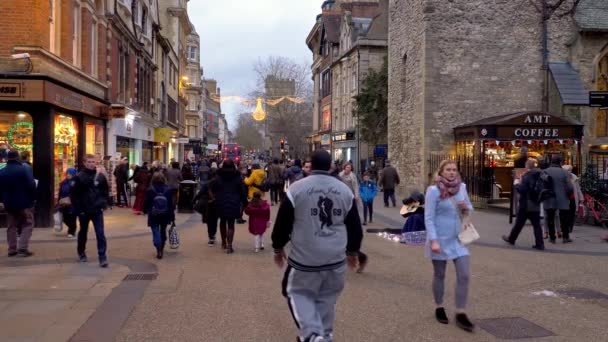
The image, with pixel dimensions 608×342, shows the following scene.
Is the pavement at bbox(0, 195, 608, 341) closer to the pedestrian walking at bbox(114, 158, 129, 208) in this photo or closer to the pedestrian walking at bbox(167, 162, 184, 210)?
the pedestrian walking at bbox(167, 162, 184, 210)

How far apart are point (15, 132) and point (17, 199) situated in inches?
178

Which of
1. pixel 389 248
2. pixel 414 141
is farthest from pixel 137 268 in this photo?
pixel 414 141

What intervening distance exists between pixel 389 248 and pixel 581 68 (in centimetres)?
1651

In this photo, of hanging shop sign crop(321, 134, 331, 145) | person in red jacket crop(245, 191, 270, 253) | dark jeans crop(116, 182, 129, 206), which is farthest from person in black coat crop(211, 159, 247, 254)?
hanging shop sign crop(321, 134, 331, 145)

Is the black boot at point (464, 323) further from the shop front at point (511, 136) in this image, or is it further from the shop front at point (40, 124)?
the shop front at point (511, 136)

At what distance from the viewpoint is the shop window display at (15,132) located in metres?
13.4

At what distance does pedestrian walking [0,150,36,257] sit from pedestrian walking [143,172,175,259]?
1.96 meters

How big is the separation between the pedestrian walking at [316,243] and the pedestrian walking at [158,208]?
582 centimetres

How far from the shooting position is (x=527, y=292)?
769 centimetres

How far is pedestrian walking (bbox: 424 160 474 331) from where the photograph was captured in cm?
586

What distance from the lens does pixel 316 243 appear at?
14.2 ft

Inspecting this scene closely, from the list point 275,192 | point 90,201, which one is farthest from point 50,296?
point 275,192

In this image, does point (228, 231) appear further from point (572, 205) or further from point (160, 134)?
point (160, 134)

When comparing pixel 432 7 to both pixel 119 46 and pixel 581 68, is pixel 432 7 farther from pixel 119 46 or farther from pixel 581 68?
pixel 119 46
